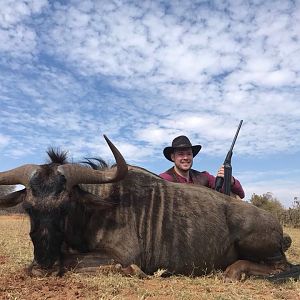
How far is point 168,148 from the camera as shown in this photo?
307 inches

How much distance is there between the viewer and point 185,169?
7625 mm

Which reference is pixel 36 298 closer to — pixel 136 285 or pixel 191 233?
pixel 136 285

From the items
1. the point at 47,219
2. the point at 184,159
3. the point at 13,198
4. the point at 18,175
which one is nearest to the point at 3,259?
the point at 13,198

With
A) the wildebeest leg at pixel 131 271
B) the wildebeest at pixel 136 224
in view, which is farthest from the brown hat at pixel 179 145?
the wildebeest leg at pixel 131 271

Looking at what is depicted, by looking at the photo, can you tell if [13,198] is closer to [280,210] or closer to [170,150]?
[170,150]

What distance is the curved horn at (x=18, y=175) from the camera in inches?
205

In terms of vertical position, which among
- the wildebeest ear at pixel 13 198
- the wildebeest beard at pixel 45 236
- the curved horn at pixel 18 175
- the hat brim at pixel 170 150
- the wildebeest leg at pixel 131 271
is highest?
the hat brim at pixel 170 150

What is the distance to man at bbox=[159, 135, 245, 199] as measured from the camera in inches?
301


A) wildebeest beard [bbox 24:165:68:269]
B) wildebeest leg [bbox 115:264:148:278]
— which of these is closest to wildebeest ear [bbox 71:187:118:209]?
wildebeest beard [bbox 24:165:68:269]

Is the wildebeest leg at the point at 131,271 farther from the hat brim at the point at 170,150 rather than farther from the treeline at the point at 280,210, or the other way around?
the treeline at the point at 280,210

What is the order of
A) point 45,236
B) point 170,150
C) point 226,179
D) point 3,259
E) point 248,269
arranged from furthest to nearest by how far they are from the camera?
1. point 170,150
2. point 226,179
3. point 3,259
4. point 248,269
5. point 45,236

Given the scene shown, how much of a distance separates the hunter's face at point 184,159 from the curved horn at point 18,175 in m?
2.97

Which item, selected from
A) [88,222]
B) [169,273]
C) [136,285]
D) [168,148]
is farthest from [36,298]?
[168,148]

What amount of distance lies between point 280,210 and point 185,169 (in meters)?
20.6
